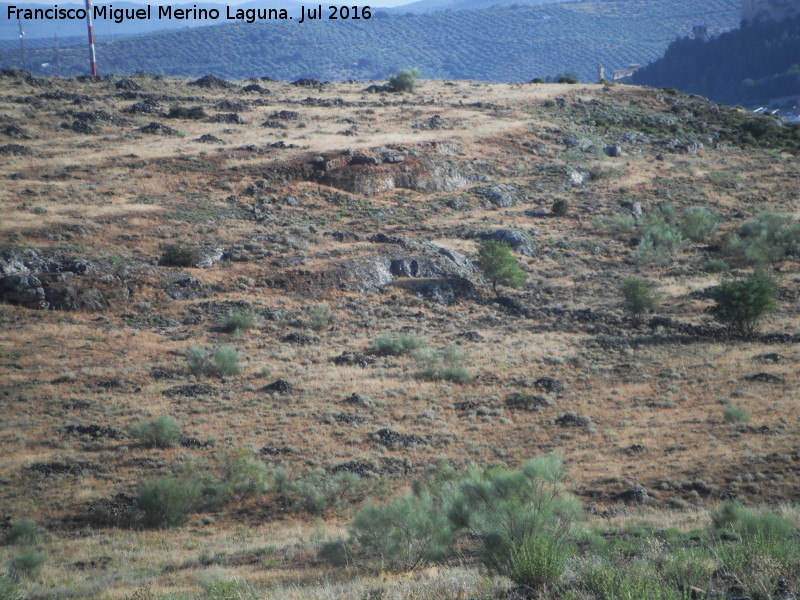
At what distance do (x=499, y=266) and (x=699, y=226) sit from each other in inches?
546

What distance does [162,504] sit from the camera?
12.1 metres

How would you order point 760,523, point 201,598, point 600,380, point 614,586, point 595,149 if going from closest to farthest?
point 614,586 < point 201,598 < point 760,523 < point 600,380 < point 595,149

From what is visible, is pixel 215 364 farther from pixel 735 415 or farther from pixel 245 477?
pixel 735 415

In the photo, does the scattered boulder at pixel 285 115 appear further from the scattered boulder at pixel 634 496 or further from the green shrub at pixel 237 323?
the scattered boulder at pixel 634 496

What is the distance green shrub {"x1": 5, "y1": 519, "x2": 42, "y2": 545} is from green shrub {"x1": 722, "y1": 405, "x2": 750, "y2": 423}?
14.7m

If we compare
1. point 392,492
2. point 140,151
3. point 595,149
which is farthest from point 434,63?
point 392,492

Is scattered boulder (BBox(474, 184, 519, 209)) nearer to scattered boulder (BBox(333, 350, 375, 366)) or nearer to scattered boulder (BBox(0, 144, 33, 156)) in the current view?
scattered boulder (BBox(333, 350, 375, 366))

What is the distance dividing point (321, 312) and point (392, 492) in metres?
11.9

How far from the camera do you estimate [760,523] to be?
27.2 feet

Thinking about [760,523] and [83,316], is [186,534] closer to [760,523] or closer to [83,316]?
[760,523]

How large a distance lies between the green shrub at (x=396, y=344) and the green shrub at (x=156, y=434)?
8217mm

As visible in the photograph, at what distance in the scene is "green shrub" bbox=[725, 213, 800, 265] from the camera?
102 feet

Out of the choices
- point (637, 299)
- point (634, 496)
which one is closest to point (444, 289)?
point (637, 299)

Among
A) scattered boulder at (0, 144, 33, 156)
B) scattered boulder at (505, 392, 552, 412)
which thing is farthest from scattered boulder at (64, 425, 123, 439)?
scattered boulder at (0, 144, 33, 156)
